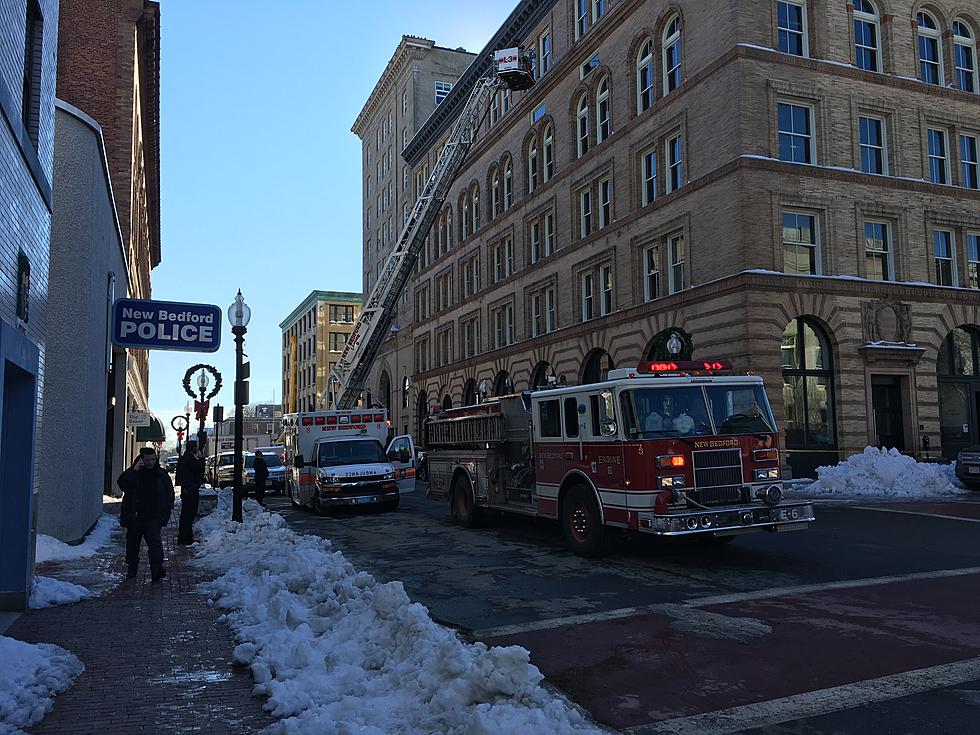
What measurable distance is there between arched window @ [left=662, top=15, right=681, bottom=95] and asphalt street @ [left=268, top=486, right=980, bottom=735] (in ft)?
64.5

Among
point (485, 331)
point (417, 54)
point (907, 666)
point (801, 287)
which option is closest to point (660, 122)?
point (801, 287)

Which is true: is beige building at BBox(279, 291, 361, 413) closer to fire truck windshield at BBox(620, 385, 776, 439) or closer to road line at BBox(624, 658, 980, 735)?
fire truck windshield at BBox(620, 385, 776, 439)

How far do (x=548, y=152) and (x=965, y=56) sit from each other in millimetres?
17687

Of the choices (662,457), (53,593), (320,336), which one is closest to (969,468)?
(662,457)

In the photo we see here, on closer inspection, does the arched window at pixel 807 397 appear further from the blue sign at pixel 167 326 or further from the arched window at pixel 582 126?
the blue sign at pixel 167 326

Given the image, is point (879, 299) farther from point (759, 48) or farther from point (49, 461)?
point (49, 461)

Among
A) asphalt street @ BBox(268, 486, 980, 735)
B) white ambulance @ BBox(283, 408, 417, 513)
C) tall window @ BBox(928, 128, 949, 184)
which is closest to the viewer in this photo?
asphalt street @ BBox(268, 486, 980, 735)

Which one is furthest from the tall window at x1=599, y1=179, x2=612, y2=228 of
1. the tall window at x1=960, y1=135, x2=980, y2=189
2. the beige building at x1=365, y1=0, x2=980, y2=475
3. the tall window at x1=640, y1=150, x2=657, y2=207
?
the tall window at x1=960, y1=135, x2=980, y2=189

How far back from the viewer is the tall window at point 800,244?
84.2ft

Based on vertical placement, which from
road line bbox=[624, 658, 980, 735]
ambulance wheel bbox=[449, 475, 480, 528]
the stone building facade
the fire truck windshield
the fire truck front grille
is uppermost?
the stone building facade

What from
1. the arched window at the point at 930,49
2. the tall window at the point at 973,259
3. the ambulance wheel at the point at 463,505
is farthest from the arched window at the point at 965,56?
the ambulance wheel at the point at 463,505

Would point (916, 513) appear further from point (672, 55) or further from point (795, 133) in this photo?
point (672, 55)

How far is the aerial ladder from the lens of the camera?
28281 millimetres

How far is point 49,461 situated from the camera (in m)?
12.4
